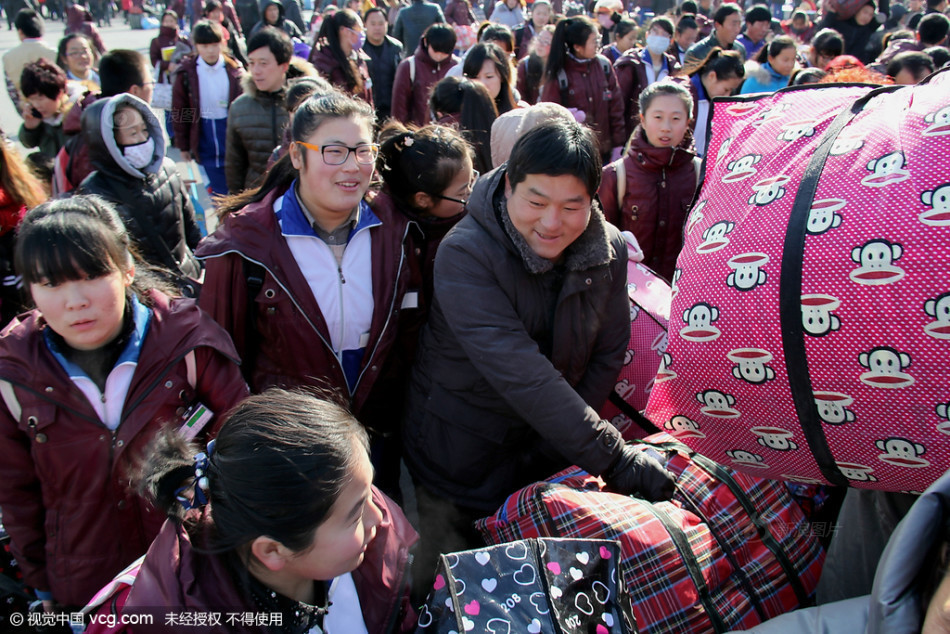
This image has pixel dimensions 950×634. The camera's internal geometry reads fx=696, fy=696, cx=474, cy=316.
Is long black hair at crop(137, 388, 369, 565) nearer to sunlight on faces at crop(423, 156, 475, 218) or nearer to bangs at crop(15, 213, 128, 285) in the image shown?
bangs at crop(15, 213, 128, 285)

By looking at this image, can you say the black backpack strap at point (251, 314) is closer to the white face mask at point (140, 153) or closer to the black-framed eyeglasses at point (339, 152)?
the black-framed eyeglasses at point (339, 152)

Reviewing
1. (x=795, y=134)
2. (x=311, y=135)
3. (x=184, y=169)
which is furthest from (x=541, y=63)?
(x=795, y=134)

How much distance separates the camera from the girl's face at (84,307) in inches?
68.5

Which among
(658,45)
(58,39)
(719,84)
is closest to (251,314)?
(719,84)

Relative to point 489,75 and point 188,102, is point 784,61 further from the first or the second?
point 188,102

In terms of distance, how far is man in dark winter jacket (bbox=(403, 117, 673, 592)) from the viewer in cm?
175

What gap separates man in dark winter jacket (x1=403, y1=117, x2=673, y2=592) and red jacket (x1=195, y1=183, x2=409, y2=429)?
218mm

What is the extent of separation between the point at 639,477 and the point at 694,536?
0.62 feet

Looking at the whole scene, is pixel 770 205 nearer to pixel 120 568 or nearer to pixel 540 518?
pixel 540 518

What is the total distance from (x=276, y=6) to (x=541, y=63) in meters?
4.94

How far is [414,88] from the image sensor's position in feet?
18.9

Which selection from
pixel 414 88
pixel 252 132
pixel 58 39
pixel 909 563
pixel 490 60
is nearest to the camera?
pixel 909 563

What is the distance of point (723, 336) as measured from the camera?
4.48 ft

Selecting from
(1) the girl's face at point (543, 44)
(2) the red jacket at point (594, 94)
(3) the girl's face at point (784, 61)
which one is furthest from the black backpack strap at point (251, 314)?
(1) the girl's face at point (543, 44)
